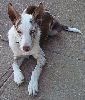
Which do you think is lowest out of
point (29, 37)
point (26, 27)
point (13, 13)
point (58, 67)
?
point (58, 67)

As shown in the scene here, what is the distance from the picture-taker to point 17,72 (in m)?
4.74

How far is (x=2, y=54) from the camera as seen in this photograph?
516cm

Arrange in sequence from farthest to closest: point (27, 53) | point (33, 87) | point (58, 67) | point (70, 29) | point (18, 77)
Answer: point (70, 29) → point (58, 67) → point (27, 53) → point (18, 77) → point (33, 87)

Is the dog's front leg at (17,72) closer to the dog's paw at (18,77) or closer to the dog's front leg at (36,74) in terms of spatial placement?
the dog's paw at (18,77)

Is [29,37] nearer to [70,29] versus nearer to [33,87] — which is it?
[33,87]

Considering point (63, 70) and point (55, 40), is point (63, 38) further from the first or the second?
point (63, 70)

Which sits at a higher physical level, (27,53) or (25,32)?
(25,32)

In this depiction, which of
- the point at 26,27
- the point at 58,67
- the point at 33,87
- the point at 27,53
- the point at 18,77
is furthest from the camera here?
the point at 58,67

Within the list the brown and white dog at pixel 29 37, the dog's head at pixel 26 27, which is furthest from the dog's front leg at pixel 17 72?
the dog's head at pixel 26 27

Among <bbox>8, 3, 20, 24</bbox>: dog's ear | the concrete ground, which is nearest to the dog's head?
<bbox>8, 3, 20, 24</bbox>: dog's ear

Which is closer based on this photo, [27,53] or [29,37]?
[29,37]

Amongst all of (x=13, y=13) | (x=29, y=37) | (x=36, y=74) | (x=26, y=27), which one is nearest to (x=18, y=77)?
(x=36, y=74)

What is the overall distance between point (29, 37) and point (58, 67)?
0.80m

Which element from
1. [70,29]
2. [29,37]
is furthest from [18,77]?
[70,29]
